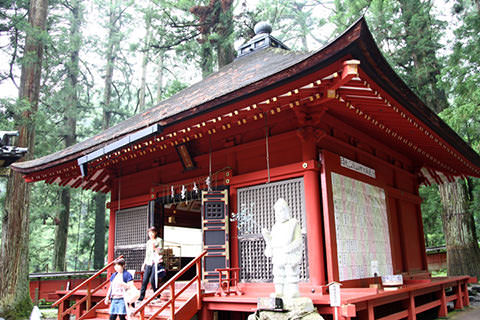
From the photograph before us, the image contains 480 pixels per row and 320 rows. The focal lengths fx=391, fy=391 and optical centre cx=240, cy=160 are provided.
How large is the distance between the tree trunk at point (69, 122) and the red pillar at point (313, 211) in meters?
15.5

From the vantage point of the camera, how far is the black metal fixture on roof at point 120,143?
7086 millimetres

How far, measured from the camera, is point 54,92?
850 inches

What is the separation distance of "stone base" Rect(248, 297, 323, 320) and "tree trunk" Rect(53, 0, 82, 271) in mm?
16307

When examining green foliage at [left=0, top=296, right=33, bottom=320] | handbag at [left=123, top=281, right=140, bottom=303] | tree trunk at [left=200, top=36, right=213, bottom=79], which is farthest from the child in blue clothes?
tree trunk at [left=200, top=36, right=213, bottom=79]

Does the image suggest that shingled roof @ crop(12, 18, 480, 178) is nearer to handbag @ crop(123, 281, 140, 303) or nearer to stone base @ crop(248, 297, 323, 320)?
handbag @ crop(123, 281, 140, 303)

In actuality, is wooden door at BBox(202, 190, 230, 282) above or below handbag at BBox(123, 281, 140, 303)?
above

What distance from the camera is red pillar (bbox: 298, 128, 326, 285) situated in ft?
21.5

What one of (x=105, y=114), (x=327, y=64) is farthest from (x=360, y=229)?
(x=105, y=114)

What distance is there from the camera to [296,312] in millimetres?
5004

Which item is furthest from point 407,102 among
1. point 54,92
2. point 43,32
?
point 54,92

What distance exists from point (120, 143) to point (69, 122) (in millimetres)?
15906

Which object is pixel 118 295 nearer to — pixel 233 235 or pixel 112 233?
pixel 233 235

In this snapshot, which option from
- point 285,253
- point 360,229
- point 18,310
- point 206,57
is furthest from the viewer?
point 206,57

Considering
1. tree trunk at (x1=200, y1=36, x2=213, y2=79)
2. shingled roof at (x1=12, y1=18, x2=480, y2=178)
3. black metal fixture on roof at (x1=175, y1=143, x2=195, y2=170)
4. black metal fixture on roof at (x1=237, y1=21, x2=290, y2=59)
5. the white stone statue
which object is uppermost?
tree trunk at (x1=200, y1=36, x2=213, y2=79)
